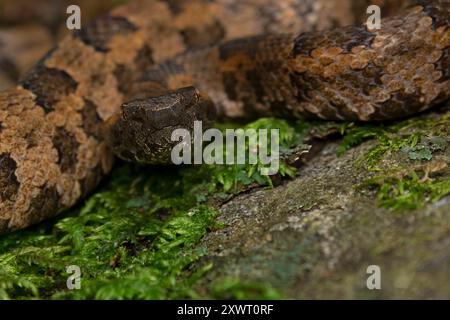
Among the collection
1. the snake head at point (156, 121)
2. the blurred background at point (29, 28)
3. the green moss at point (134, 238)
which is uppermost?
the blurred background at point (29, 28)

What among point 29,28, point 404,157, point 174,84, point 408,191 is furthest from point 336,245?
point 29,28

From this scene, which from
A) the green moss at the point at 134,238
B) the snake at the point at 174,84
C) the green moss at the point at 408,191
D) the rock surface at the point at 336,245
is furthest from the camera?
the snake at the point at 174,84

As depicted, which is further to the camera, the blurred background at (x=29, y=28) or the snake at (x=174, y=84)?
the blurred background at (x=29, y=28)

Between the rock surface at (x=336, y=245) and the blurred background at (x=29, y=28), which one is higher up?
the blurred background at (x=29, y=28)

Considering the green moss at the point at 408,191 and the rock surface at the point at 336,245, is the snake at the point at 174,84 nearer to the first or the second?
the rock surface at the point at 336,245

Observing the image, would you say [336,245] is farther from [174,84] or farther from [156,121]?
[174,84]

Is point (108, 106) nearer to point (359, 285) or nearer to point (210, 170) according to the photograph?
point (210, 170)

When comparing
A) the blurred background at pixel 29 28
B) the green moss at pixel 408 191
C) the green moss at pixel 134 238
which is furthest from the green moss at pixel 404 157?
the blurred background at pixel 29 28
